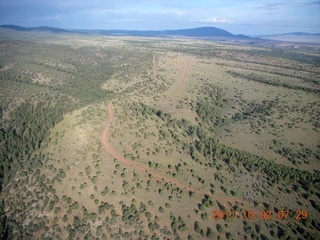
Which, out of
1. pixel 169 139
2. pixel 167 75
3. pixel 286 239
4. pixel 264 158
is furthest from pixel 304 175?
pixel 167 75

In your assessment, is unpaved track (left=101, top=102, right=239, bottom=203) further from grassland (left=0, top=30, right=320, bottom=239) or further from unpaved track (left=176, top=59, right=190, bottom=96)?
unpaved track (left=176, top=59, right=190, bottom=96)

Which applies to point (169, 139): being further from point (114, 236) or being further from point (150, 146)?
point (114, 236)
